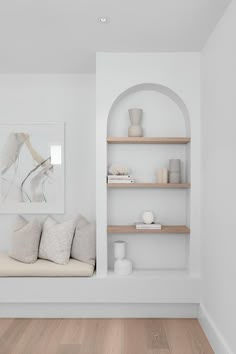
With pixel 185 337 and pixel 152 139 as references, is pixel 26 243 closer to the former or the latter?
pixel 152 139

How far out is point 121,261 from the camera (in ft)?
12.5

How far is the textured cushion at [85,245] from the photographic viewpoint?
3.90 m

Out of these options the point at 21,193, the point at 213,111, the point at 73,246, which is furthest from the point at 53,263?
the point at 213,111

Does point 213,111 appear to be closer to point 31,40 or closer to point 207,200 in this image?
point 207,200

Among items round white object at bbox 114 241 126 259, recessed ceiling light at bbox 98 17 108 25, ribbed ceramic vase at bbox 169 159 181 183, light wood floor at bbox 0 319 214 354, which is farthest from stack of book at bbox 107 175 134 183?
recessed ceiling light at bbox 98 17 108 25

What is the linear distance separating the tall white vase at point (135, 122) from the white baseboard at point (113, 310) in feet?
5.62

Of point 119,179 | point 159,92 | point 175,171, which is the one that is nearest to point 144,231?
point 119,179

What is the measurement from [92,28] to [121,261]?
2197 mm

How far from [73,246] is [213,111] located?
1.97 m

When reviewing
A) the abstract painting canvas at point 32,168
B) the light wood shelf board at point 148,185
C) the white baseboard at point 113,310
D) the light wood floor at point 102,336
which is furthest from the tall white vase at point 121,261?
the abstract painting canvas at point 32,168

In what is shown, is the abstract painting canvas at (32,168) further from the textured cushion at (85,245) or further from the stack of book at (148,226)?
the stack of book at (148,226)

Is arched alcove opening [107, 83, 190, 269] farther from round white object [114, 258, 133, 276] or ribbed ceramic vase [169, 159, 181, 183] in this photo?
round white object [114, 258, 133, 276]

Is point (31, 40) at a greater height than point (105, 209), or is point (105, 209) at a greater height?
point (31, 40)

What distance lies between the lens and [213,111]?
125 inches
